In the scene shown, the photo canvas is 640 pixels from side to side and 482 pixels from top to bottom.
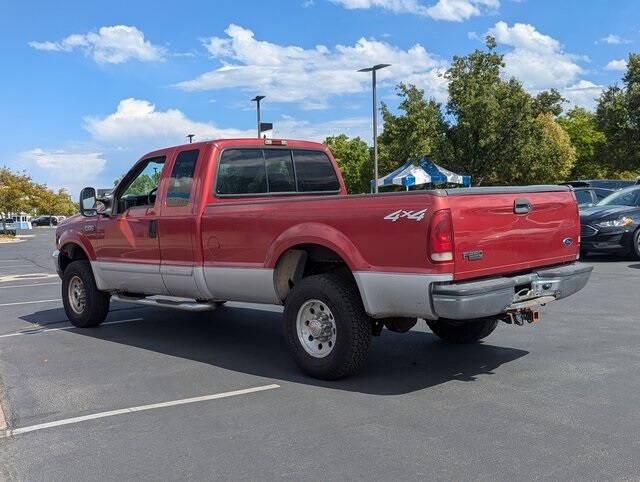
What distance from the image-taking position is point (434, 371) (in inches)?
224

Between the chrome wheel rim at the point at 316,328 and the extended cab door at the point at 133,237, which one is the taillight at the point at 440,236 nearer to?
the chrome wheel rim at the point at 316,328

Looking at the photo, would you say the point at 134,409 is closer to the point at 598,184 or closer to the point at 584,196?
the point at 584,196

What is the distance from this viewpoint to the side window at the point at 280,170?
280 inches

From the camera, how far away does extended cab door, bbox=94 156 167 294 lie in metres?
7.10

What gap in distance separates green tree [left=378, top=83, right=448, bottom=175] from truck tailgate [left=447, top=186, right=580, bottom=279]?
87.3 feet

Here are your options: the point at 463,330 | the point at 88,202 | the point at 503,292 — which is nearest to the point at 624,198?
the point at 463,330

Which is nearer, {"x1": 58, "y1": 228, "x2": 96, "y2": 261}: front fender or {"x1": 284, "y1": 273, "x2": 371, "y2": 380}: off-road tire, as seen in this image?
{"x1": 284, "y1": 273, "x2": 371, "y2": 380}: off-road tire

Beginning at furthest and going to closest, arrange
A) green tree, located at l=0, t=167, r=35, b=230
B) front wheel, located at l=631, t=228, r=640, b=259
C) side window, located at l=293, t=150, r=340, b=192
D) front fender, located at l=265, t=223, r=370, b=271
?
green tree, located at l=0, t=167, r=35, b=230 < front wheel, located at l=631, t=228, r=640, b=259 < side window, located at l=293, t=150, r=340, b=192 < front fender, located at l=265, t=223, r=370, b=271

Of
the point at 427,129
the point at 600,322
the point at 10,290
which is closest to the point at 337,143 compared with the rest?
the point at 427,129

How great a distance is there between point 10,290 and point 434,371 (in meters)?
10.9

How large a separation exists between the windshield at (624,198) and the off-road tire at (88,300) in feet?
36.6

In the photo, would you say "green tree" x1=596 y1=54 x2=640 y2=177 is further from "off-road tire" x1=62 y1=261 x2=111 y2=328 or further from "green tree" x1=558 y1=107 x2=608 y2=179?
"off-road tire" x1=62 y1=261 x2=111 y2=328

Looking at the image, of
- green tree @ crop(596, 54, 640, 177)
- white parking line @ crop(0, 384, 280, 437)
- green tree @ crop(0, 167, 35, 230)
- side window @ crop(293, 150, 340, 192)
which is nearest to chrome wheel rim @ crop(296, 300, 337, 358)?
white parking line @ crop(0, 384, 280, 437)

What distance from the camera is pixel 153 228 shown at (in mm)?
6988
